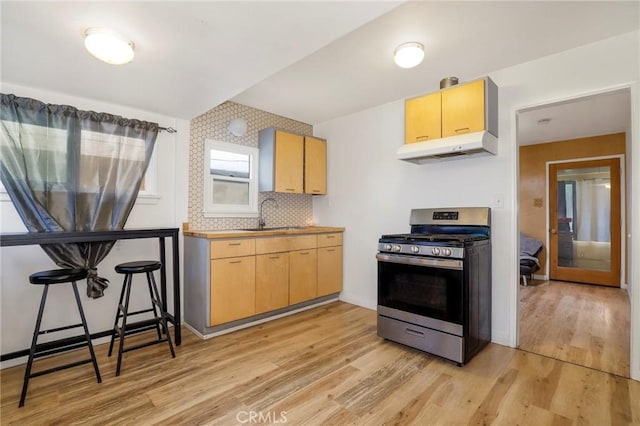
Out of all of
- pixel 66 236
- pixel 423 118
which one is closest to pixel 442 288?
pixel 423 118

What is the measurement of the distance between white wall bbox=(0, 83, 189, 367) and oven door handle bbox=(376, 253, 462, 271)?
2.11 m

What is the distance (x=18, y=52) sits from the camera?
1920 mm

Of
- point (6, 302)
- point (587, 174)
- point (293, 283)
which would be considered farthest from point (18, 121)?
point (587, 174)

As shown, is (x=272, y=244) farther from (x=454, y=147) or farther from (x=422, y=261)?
(x=454, y=147)

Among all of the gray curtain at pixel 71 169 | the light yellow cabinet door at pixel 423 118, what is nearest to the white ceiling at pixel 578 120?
the light yellow cabinet door at pixel 423 118

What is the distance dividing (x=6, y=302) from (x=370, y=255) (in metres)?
3.34

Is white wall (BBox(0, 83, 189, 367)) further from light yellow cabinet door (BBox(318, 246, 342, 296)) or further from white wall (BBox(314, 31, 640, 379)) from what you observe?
white wall (BBox(314, 31, 640, 379))

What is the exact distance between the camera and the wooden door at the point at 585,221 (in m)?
4.83

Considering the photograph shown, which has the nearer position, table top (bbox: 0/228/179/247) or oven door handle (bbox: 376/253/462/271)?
table top (bbox: 0/228/179/247)

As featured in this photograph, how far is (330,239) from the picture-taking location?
3838 mm

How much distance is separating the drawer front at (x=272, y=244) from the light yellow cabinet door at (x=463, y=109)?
1910mm

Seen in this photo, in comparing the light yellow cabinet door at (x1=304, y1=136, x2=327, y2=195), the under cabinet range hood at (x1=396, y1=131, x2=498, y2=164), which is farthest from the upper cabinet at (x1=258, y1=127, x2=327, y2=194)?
the under cabinet range hood at (x1=396, y1=131, x2=498, y2=164)

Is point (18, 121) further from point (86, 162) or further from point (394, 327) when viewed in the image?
point (394, 327)

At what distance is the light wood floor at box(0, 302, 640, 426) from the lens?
172 centimetres
